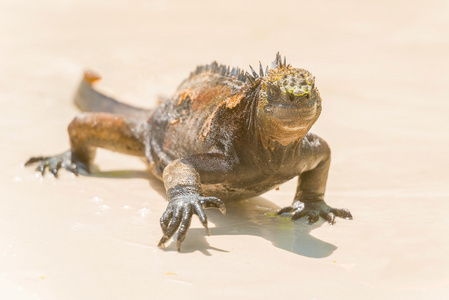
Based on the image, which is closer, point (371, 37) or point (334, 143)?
point (334, 143)

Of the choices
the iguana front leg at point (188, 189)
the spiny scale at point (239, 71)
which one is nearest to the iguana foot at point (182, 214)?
the iguana front leg at point (188, 189)

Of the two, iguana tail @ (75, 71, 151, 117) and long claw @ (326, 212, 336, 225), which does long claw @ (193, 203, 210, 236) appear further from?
iguana tail @ (75, 71, 151, 117)

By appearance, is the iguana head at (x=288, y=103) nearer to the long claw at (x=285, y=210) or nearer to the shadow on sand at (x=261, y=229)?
the shadow on sand at (x=261, y=229)

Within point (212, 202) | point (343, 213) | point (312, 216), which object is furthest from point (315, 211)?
point (212, 202)

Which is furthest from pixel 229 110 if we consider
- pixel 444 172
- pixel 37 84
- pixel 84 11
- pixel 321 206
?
pixel 84 11

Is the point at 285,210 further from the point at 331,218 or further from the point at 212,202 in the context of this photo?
the point at 212,202

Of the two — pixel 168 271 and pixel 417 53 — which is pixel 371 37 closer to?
pixel 417 53
